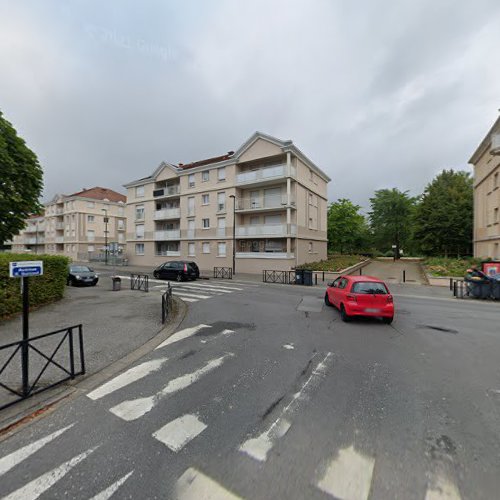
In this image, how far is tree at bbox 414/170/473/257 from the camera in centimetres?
3120

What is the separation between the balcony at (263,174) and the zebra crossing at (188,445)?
2113cm

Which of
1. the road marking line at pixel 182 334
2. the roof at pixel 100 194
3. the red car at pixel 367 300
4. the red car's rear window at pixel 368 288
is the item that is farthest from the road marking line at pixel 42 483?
the roof at pixel 100 194

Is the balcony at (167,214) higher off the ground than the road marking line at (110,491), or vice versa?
the balcony at (167,214)

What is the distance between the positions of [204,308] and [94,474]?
7.40m

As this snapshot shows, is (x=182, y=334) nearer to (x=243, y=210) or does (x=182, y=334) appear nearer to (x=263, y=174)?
(x=243, y=210)

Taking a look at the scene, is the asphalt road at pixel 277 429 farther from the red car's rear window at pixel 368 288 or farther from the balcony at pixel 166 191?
the balcony at pixel 166 191

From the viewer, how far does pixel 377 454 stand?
263cm

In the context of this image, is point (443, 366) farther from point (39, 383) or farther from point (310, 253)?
point (310, 253)

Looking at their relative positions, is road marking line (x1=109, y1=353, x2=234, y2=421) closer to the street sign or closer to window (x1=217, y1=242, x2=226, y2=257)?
the street sign

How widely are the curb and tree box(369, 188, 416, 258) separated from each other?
44.9 m

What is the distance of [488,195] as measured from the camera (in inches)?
878

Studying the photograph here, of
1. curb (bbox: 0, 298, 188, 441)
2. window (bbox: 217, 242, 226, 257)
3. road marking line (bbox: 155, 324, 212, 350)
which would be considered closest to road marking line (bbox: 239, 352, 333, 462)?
curb (bbox: 0, 298, 188, 441)

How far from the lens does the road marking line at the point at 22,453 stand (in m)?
2.50

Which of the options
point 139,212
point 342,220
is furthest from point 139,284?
point 342,220
